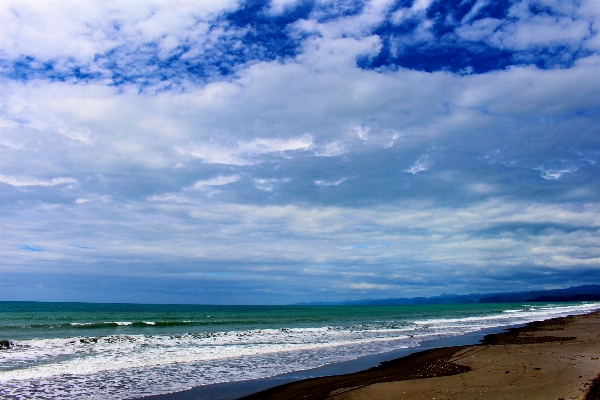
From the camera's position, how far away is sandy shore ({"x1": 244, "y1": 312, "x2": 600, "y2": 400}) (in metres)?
12.0

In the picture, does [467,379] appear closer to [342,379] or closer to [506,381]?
[506,381]

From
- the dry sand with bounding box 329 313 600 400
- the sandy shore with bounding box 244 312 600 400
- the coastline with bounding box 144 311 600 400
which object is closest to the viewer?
the dry sand with bounding box 329 313 600 400

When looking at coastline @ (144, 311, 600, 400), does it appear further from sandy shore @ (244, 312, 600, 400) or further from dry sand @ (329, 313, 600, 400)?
dry sand @ (329, 313, 600, 400)

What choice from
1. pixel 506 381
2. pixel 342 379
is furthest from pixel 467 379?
pixel 342 379

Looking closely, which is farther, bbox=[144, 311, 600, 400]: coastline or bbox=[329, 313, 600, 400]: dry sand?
bbox=[144, 311, 600, 400]: coastline

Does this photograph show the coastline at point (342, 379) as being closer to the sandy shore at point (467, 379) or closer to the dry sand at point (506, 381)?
the sandy shore at point (467, 379)

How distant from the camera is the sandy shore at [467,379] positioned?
12000 mm

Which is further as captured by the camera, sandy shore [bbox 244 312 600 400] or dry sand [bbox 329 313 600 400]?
sandy shore [bbox 244 312 600 400]

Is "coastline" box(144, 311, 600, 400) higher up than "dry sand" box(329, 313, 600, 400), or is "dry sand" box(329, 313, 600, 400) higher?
"dry sand" box(329, 313, 600, 400)

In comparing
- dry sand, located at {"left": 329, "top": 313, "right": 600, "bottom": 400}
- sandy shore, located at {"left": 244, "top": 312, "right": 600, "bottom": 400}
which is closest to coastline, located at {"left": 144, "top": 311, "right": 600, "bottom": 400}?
sandy shore, located at {"left": 244, "top": 312, "right": 600, "bottom": 400}

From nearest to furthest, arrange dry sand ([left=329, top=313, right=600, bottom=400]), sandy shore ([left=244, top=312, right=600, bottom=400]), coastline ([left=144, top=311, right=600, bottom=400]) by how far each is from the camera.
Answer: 1. dry sand ([left=329, top=313, right=600, bottom=400])
2. sandy shore ([left=244, top=312, right=600, bottom=400])
3. coastline ([left=144, top=311, right=600, bottom=400])

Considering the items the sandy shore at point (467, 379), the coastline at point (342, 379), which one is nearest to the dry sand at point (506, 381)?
the sandy shore at point (467, 379)

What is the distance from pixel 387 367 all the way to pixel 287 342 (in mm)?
12145

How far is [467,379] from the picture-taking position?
1413 centimetres
